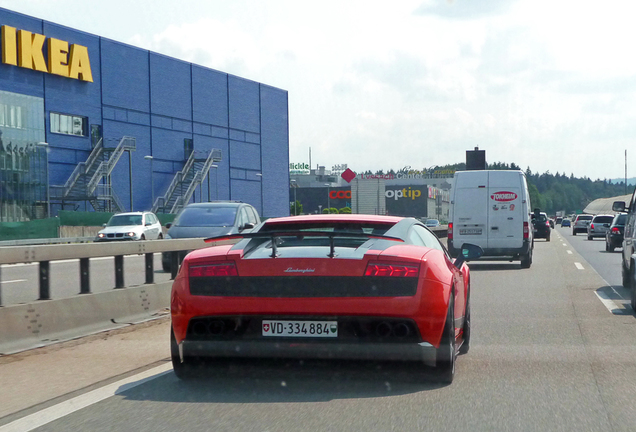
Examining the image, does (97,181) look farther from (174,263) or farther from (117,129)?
(174,263)

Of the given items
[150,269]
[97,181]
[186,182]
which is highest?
[186,182]

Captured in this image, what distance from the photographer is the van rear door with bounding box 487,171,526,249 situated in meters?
20.6

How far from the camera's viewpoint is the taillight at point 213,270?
18.7ft

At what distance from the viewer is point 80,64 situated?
54938 millimetres

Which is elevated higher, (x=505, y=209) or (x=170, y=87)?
(x=170, y=87)

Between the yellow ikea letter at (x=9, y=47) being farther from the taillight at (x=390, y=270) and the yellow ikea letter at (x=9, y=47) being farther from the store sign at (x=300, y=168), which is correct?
the store sign at (x=300, y=168)

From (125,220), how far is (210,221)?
53.2ft

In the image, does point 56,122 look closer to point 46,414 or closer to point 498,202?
point 498,202

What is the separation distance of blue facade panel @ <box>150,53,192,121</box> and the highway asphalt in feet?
191

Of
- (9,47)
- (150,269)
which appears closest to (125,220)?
(9,47)

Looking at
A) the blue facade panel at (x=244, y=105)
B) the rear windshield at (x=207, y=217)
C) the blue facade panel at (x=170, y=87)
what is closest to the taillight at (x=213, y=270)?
the rear windshield at (x=207, y=217)

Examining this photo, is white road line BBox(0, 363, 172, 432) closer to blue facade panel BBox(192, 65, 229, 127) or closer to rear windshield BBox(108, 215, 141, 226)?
rear windshield BBox(108, 215, 141, 226)

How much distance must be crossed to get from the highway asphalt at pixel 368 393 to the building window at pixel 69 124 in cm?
4816

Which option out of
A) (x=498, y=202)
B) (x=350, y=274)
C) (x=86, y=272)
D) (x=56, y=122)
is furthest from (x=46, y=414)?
(x=56, y=122)
